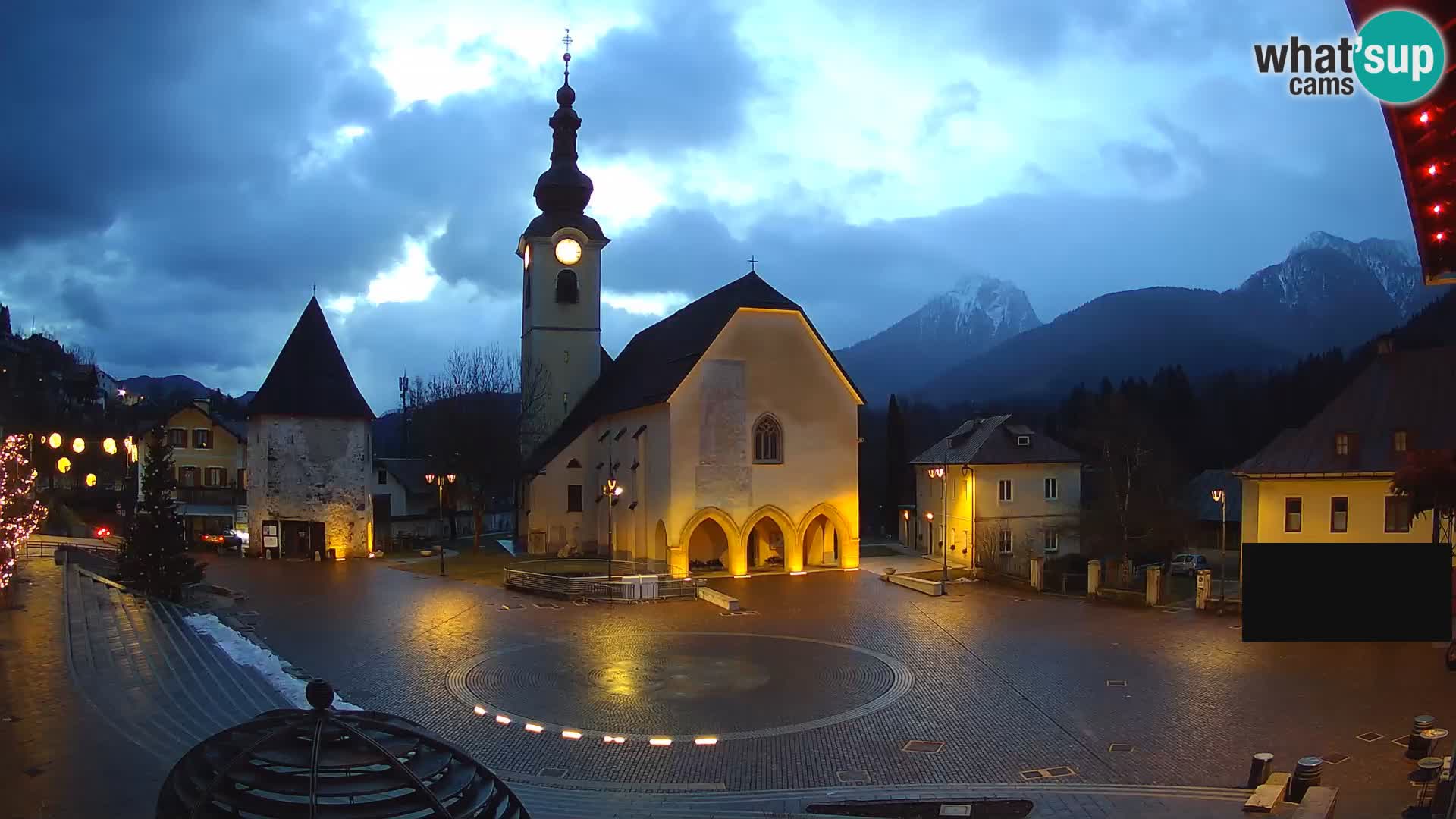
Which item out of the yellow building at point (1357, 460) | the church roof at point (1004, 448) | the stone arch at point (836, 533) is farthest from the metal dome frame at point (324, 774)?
the church roof at point (1004, 448)

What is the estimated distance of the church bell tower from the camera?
47156mm

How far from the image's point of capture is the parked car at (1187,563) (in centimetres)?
3631

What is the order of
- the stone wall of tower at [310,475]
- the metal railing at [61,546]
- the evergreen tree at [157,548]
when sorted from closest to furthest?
the evergreen tree at [157,548] → the metal railing at [61,546] → the stone wall of tower at [310,475]

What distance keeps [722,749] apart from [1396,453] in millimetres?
24289

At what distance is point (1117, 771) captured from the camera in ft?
40.7

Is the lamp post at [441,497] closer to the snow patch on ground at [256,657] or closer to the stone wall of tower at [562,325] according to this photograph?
the stone wall of tower at [562,325]

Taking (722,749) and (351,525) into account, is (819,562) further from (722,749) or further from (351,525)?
(722,749)

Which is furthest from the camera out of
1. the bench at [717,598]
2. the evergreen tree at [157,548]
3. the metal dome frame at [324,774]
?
the bench at [717,598]

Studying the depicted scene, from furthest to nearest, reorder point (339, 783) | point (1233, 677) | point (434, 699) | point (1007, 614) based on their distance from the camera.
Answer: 1. point (1007, 614)
2. point (1233, 677)
3. point (434, 699)
4. point (339, 783)

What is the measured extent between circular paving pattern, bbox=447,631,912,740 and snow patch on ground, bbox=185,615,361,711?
2.72m

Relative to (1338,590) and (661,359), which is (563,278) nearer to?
(661,359)

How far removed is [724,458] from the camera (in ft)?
115

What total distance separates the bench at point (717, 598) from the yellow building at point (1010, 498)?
12.5 meters

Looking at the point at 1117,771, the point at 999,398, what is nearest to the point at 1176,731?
the point at 1117,771
